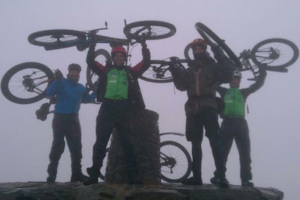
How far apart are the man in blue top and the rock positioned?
939 mm

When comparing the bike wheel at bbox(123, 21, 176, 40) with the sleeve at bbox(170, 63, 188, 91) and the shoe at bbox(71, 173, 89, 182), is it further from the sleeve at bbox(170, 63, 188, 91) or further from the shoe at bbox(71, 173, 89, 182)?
the shoe at bbox(71, 173, 89, 182)

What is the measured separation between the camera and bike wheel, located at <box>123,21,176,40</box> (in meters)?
8.16

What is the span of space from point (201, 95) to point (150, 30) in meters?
2.32

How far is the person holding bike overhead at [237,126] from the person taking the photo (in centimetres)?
855

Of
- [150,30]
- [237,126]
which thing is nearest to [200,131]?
[237,126]

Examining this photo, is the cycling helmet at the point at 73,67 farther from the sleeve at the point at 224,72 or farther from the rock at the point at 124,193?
the sleeve at the point at 224,72

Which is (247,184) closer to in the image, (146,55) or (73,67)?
(146,55)

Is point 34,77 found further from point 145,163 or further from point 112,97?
point 145,163

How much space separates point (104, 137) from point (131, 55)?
3.17 metres

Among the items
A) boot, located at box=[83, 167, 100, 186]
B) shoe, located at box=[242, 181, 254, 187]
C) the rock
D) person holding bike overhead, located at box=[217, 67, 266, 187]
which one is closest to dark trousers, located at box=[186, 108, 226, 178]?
the rock

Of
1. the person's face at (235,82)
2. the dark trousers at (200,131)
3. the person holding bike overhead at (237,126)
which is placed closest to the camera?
the dark trousers at (200,131)

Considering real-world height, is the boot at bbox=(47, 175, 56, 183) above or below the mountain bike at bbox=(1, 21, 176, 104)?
below

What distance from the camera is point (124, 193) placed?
599 centimetres

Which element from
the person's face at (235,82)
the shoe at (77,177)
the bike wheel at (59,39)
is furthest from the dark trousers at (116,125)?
the person's face at (235,82)
